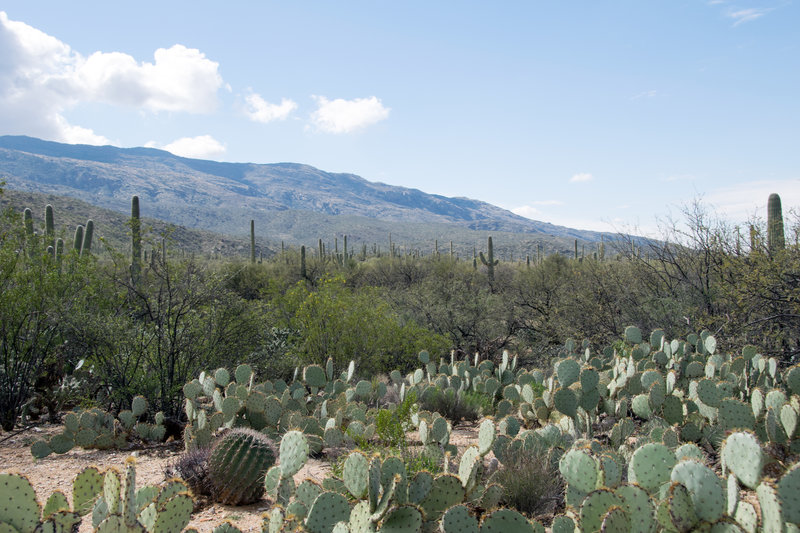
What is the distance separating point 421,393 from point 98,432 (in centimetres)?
387

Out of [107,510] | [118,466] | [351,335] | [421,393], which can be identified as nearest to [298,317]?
[351,335]

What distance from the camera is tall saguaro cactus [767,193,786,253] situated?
954cm

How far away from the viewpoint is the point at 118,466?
5641 mm

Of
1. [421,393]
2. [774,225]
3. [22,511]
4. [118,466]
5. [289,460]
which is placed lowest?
[118,466]

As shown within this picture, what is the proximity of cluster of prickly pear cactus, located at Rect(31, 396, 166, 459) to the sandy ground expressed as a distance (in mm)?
117

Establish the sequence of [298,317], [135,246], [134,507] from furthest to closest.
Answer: [298,317] < [135,246] < [134,507]

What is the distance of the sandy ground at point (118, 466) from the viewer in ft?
13.8

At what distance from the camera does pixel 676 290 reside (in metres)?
11.5

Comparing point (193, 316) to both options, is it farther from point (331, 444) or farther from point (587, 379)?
point (587, 379)

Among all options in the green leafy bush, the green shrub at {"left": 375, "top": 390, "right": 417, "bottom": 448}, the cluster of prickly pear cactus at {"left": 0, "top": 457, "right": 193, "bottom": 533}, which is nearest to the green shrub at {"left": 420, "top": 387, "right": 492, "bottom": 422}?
the green shrub at {"left": 375, "top": 390, "right": 417, "bottom": 448}

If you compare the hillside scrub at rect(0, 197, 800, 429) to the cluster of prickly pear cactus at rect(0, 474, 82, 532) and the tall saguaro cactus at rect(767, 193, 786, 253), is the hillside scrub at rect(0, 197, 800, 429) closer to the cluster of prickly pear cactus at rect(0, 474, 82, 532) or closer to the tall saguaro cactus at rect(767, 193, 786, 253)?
the tall saguaro cactus at rect(767, 193, 786, 253)

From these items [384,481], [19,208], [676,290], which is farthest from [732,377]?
→ [19,208]

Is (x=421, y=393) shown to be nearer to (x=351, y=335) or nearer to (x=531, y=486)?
(x=531, y=486)

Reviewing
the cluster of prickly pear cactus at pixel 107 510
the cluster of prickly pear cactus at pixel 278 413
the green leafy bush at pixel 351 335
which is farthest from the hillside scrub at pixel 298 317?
the cluster of prickly pear cactus at pixel 107 510
